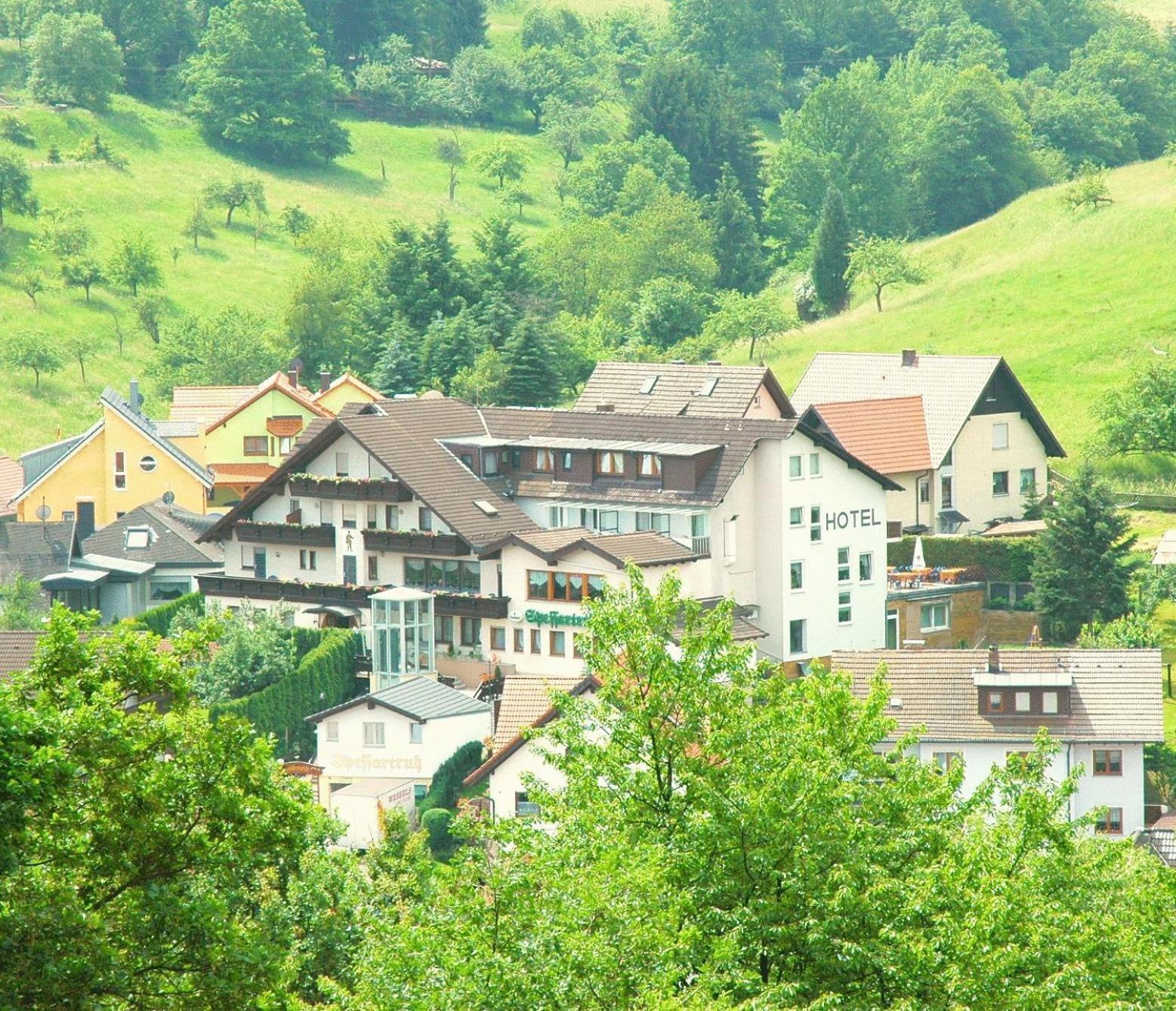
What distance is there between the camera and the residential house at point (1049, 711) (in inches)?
2311

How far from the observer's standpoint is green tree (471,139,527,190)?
164 m

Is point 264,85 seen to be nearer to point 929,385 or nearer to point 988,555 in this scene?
point 929,385

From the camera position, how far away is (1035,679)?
2359 inches

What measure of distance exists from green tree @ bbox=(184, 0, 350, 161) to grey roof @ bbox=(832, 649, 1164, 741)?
105830 millimetres

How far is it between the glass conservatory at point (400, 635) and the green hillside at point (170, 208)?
41.8m

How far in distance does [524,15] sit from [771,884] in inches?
6939

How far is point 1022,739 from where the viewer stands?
5953 centimetres

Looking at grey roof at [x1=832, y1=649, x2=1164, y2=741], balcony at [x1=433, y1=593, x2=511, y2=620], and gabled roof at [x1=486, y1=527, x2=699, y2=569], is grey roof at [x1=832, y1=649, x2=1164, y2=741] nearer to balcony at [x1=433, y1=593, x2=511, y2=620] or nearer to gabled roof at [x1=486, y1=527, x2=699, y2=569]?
gabled roof at [x1=486, y1=527, x2=699, y2=569]

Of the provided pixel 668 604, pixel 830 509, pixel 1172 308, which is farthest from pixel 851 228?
pixel 668 604

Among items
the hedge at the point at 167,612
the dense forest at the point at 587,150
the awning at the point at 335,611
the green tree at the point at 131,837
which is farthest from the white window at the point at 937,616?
the green tree at the point at 131,837

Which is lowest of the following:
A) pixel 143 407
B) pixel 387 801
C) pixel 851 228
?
pixel 387 801

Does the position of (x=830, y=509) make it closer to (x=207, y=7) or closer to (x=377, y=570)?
(x=377, y=570)

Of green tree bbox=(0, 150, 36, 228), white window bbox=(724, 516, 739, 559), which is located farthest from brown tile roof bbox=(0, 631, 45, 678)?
green tree bbox=(0, 150, 36, 228)

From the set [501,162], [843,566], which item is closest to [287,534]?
[843,566]
